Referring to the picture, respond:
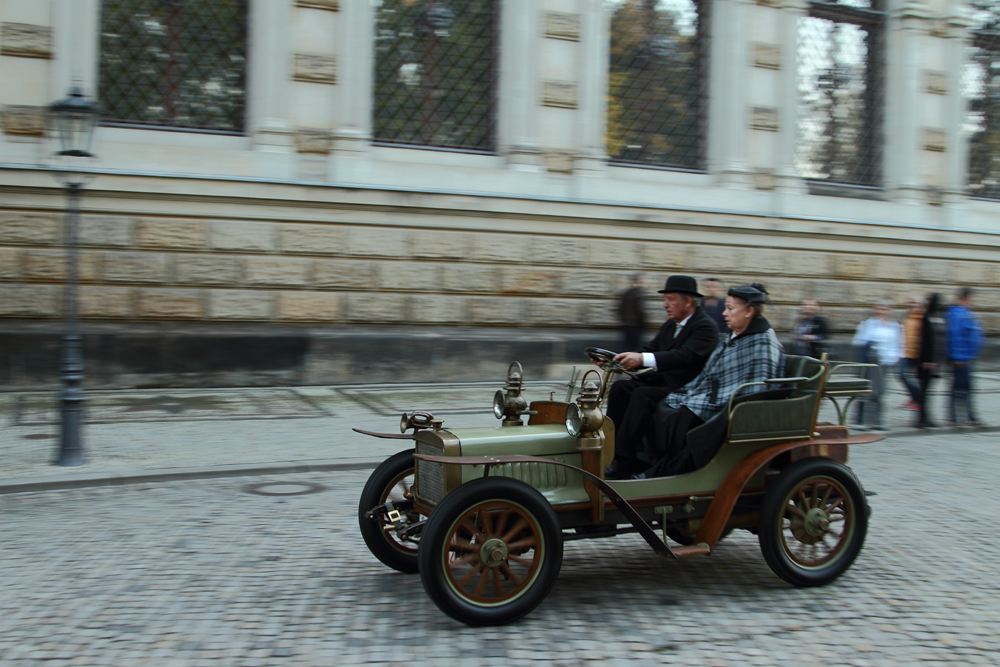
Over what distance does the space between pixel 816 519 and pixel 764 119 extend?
500 inches

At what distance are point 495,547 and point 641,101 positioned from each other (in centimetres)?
1304

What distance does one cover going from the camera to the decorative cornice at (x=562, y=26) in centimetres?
1480

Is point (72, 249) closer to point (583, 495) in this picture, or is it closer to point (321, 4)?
point (583, 495)

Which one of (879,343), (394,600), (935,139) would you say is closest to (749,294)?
(394,600)

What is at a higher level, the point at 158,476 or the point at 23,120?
the point at 23,120

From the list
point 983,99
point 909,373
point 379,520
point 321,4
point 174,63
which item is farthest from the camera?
point 983,99

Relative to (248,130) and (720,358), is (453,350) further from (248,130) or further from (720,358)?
(720,358)

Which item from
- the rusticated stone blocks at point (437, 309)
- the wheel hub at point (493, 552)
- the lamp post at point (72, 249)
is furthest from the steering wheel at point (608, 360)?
the rusticated stone blocks at point (437, 309)

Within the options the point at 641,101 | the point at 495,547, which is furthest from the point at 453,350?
the point at 495,547

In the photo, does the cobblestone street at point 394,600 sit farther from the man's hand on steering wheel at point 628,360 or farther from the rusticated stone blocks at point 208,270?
the rusticated stone blocks at point 208,270

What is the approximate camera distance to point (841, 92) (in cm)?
1758

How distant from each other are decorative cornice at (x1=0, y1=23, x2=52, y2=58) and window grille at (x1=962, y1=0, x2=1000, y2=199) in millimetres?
16571

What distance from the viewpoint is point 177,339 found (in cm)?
1262

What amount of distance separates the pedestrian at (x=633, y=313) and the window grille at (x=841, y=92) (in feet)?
17.7
